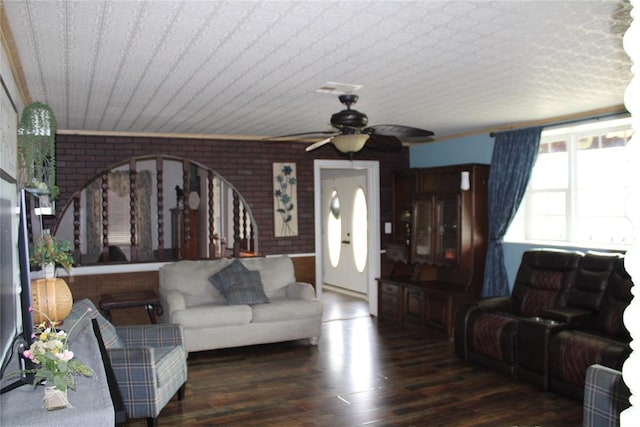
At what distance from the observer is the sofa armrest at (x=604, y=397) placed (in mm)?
3051

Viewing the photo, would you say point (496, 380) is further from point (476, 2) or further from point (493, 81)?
point (476, 2)

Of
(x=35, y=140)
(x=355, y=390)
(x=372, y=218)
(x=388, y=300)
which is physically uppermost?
(x=35, y=140)

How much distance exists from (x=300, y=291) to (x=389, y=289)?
Answer: 1633 mm

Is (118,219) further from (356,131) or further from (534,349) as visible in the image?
(534,349)

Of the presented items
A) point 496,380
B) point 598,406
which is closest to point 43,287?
point 598,406

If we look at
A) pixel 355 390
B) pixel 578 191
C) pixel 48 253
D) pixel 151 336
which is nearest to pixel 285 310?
pixel 355 390

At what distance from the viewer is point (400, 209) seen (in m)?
7.64

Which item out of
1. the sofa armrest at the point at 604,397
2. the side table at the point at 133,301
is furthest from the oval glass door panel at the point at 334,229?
the sofa armrest at the point at 604,397


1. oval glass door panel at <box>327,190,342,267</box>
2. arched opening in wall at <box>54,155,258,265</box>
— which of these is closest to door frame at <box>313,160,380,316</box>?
oval glass door panel at <box>327,190,342,267</box>

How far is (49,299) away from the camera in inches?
122

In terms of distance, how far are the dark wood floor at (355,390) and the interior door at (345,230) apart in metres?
2.99

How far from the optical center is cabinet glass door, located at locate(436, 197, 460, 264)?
652cm

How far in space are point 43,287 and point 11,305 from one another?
0.75 feet

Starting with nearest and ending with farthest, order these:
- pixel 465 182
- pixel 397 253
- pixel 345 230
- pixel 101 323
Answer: pixel 101 323
pixel 465 182
pixel 397 253
pixel 345 230
